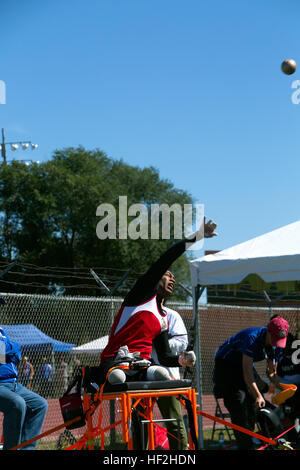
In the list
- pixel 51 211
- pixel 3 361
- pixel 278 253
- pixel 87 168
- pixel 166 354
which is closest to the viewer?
pixel 166 354

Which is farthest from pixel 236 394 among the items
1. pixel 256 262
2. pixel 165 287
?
pixel 165 287

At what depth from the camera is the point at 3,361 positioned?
6.08 meters

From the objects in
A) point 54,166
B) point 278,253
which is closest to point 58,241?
point 54,166

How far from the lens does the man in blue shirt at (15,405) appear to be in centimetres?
579

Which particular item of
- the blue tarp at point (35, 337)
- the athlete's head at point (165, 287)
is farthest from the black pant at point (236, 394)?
the blue tarp at point (35, 337)

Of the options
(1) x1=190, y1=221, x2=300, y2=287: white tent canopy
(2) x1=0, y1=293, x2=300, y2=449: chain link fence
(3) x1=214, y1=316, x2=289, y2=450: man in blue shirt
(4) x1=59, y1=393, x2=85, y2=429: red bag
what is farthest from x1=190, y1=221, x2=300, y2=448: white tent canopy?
(4) x1=59, y1=393, x2=85, y2=429: red bag

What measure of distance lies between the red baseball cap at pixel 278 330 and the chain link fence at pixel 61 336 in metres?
1.76

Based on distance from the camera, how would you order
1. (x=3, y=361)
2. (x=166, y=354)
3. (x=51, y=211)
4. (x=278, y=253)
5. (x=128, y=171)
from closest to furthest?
(x=166, y=354), (x=3, y=361), (x=278, y=253), (x=51, y=211), (x=128, y=171)

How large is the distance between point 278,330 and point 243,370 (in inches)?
23.9

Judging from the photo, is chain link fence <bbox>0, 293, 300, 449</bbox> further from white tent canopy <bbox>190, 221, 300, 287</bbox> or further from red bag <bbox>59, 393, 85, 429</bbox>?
white tent canopy <bbox>190, 221, 300, 287</bbox>

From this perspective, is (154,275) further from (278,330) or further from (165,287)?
(278,330)

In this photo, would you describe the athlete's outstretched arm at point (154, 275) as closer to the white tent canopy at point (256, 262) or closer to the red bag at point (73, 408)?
the red bag at point (73, 408)

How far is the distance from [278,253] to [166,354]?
2.81 meters
